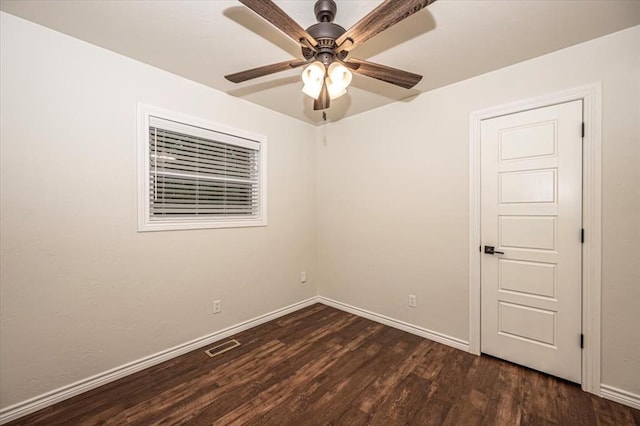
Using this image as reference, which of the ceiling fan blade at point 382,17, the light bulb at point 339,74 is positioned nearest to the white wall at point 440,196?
Answer: the light bulb at point 339,74

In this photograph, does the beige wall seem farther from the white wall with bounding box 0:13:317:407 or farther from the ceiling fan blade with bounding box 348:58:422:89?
the ceiling fan blade with bounding box 348:58:422:89

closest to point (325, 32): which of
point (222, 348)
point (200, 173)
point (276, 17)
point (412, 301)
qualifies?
point (276, 17)

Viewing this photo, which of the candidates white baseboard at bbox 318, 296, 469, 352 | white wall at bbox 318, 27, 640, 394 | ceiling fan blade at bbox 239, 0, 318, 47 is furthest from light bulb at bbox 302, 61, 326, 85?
white baseboard at bbox 318, 296, 469, 352

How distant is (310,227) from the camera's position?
12.2ft

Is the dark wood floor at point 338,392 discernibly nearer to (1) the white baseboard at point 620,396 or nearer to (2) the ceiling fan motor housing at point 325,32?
(1) the white baseboard at point 620,396

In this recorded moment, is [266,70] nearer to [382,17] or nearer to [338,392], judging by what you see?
[382,17]

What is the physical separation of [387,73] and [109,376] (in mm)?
3008

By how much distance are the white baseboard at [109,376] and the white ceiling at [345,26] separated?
2.51 metres

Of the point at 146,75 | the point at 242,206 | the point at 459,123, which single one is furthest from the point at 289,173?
the point at 459,123

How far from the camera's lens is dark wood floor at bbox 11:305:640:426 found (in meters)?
1.73

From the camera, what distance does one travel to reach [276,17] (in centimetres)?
123

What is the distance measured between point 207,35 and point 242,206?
5.31 feet

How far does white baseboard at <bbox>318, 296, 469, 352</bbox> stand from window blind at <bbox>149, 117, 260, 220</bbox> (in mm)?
1646

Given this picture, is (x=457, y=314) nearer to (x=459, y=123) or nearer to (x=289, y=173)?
(x=459, y=123)
